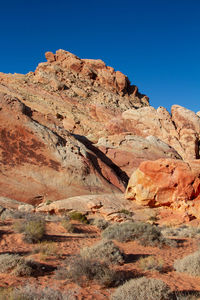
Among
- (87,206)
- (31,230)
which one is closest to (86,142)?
(87,206)

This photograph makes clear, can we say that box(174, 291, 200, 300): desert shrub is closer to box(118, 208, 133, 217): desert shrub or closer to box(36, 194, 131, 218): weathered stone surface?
box(36, 194, 131, 218): weathered stone surface

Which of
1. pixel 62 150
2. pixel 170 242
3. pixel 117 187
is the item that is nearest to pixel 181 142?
pixel 117 187

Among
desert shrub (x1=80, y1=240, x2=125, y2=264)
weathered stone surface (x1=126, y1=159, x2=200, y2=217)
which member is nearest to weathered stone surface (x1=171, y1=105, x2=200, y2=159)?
weathered stone surface (x1=126, y1=159, x2=200, y2=217)

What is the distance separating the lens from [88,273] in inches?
228

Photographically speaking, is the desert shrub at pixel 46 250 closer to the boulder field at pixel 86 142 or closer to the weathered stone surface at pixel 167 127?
the boulder field at pixel 86 142

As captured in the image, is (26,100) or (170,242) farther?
(26,100)

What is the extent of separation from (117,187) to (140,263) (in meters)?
17.4

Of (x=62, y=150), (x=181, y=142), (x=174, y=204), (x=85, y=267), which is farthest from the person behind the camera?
(x=181, y=142)

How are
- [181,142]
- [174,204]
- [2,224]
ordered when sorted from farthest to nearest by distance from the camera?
[181,142]
[174,204]
[2,224]

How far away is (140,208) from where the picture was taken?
1792 cm

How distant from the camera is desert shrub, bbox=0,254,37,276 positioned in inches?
237

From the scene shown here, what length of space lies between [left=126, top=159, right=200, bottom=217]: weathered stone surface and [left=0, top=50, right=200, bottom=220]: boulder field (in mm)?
66

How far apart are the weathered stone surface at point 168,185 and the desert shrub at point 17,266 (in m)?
12.4

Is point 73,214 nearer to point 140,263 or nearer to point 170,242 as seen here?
point 170,242
